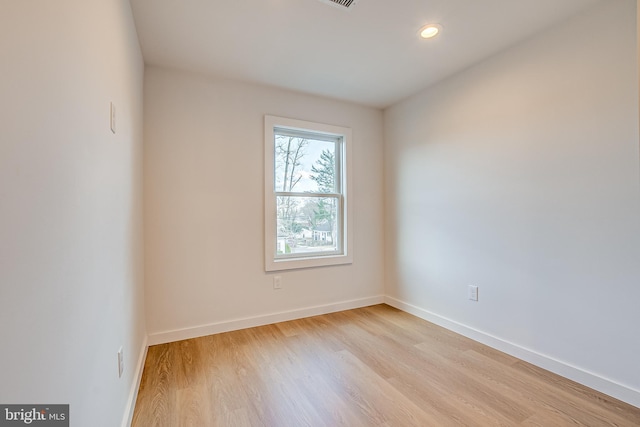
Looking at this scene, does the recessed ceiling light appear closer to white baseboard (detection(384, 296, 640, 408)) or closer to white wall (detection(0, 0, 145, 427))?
white wall (detection(0, 0, 145, 427))

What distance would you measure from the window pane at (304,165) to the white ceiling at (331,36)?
2.05 ft

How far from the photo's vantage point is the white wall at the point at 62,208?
0.56 meters

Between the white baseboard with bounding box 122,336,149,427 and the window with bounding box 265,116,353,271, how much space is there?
3.97 feet

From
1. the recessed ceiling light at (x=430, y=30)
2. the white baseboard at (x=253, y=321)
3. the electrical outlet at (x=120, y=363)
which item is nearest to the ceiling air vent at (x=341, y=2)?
the recessed ceiling light at (x=430, y=30)

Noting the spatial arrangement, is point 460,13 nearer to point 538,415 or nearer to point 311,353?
point 538,415

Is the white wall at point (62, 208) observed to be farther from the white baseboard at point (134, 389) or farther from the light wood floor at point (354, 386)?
the light wood floor at point (354, 386)

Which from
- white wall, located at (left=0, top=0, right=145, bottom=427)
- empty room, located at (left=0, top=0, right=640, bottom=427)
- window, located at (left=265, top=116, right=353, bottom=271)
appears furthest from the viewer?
window, located at (left=265, top=116, right=353, bottom=271)

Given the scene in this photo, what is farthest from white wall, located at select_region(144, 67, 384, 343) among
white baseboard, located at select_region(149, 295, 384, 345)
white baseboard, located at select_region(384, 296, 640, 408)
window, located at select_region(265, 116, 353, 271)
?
white baseboard, located at select_region(384, 296, 640, 408)

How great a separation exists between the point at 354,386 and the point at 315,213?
1821mm

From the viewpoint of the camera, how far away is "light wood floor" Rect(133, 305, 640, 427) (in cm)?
158

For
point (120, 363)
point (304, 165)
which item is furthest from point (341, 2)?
point (120, 363)

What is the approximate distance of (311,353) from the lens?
230 cm

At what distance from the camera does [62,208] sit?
794 millimetres

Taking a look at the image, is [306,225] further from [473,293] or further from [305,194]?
[473,293]
